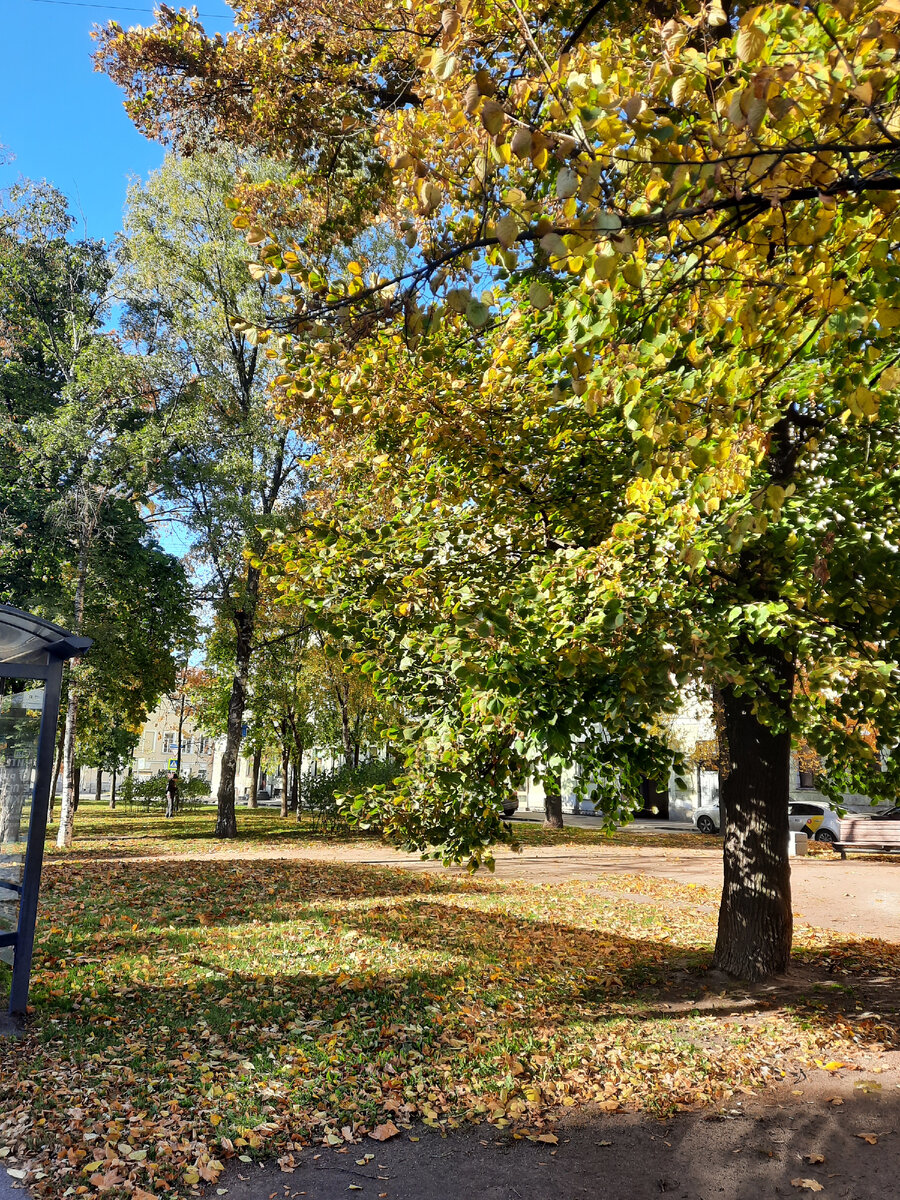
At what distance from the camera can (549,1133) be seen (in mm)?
4766

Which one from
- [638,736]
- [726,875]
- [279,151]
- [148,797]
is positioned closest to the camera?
[638,736]

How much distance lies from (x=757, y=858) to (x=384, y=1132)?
4.54 m

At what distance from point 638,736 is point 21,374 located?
20.6 m

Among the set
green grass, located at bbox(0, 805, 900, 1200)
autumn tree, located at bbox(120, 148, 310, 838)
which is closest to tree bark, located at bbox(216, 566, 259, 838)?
autumn tree, located at bbox(120, 148, 310, 838)

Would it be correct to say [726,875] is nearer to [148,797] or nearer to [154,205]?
[154,205]

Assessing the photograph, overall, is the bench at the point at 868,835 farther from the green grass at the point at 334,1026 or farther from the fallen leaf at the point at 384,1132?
the fallen leaf at the point at 384,1132

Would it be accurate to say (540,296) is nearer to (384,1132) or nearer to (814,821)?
(384,1132)

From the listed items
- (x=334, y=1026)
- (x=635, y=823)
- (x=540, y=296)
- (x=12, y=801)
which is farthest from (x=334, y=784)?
(x=540, y=296)

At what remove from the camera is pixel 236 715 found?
22.5m

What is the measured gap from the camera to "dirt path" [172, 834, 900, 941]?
12529 millimetres

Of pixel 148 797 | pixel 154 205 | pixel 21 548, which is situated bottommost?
pixel 148 797

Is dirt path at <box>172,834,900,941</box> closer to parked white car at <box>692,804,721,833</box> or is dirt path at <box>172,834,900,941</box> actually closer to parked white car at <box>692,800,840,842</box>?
parked white car at <box>692,800,840,842</box>

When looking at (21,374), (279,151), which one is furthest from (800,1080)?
(21,374)

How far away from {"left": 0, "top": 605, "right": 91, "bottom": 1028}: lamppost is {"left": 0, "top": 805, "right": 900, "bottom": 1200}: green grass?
656 mm
